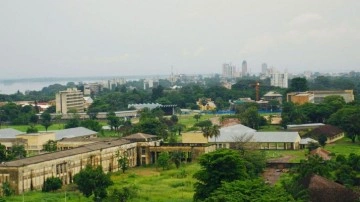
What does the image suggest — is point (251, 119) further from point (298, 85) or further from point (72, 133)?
point (298, 85)

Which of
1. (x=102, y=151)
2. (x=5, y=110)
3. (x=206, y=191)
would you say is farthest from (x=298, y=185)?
(x=5, y=110)

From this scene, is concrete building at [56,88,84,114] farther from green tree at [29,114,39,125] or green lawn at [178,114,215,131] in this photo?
green lawn at [178,114,215,131]

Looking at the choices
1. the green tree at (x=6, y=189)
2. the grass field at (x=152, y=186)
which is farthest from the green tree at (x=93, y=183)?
the green tree at (x=6, y=189)

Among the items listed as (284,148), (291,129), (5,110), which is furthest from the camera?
(5,110)

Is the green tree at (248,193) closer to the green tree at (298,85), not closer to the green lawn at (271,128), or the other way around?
the green lawn at (271,128)

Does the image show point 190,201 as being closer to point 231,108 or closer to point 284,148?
point 284,148

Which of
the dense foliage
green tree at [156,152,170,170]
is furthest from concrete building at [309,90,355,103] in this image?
the dense foliage
